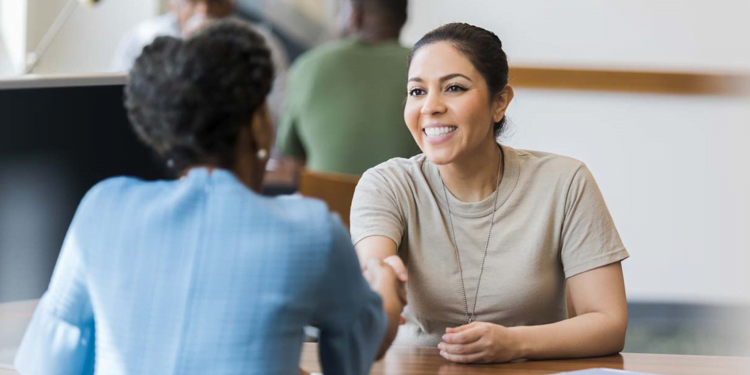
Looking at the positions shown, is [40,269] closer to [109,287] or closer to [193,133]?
[109,287]

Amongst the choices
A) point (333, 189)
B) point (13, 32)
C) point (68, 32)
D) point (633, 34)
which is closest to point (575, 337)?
point (333, 189)

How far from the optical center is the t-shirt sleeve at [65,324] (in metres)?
1.18

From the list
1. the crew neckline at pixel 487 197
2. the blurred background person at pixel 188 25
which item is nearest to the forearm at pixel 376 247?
the crew neckline at pixel 487 197

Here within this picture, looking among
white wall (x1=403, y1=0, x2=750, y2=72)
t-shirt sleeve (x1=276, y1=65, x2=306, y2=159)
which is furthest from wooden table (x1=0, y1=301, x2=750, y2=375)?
white wall (x1=403, y1=0, x2=750, y2=72)

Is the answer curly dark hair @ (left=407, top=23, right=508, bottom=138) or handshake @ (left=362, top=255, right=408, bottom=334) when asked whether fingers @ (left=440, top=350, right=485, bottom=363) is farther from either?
curly dark hair @ (left=407, top=23, right=508, bottom=138)

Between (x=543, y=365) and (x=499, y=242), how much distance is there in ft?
1.03

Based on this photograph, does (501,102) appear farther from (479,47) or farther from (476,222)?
(476,222)

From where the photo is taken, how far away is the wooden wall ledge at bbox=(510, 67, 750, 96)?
4.47 m

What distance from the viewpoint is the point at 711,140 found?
4566mm

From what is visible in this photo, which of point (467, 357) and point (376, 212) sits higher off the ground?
point (376, 212)

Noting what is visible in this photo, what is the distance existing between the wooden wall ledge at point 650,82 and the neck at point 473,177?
2646 mm

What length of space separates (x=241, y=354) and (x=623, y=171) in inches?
148

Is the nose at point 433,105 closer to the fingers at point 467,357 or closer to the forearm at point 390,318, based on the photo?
the fingers at point 467,357

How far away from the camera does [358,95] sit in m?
3.05
